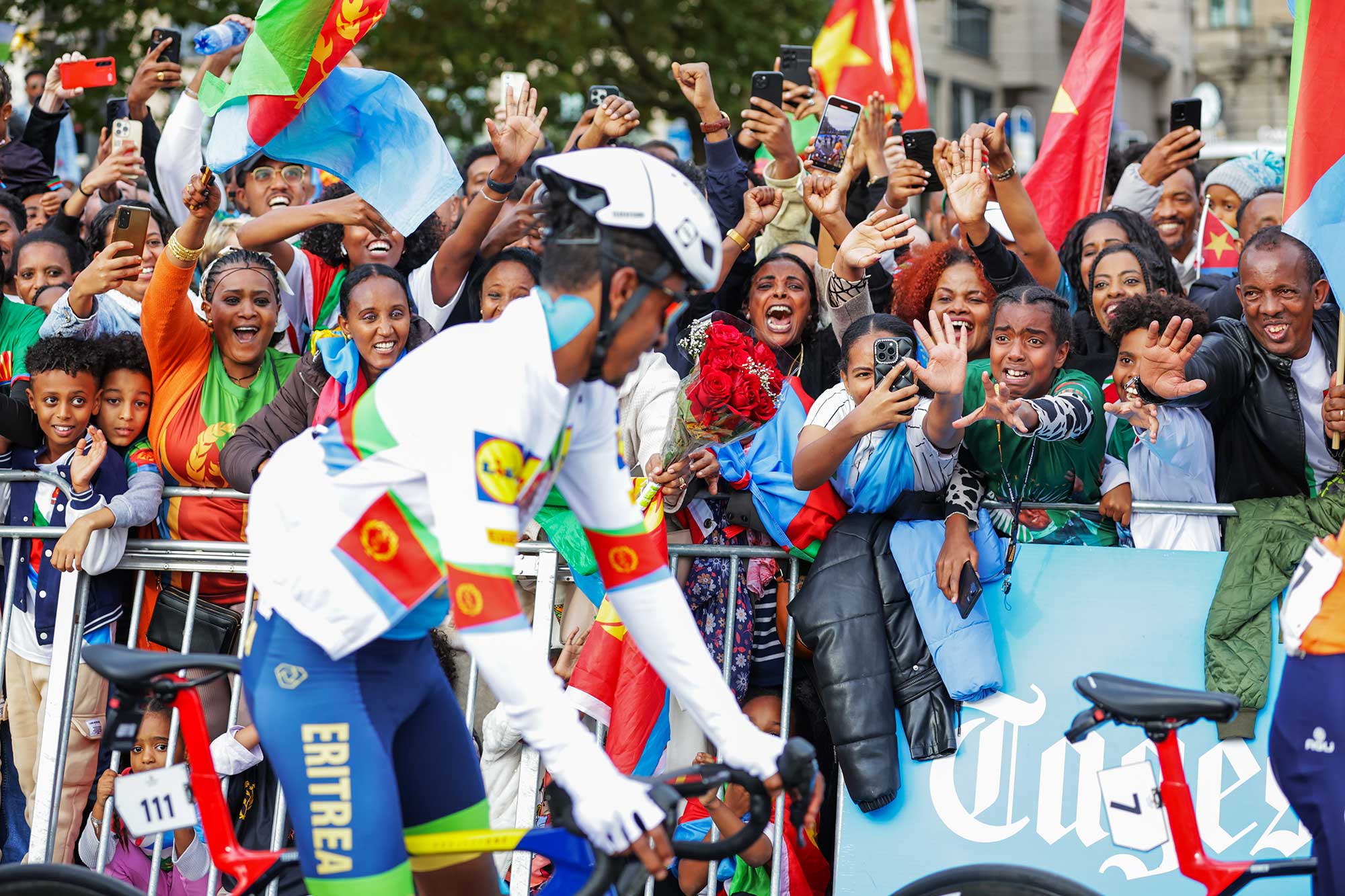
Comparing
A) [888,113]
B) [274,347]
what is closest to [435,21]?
[888,113]

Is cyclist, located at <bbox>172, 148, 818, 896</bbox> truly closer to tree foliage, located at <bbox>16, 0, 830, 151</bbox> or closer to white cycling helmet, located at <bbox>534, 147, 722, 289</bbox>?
white cycling helmet, located at <bbox>534, 147, 722, 289</bbox>

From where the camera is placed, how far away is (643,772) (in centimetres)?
553

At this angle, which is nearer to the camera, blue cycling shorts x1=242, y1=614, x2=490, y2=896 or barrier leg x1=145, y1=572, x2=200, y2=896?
blue cycling shorts x1=242, y1=614, x2=490, y2=896

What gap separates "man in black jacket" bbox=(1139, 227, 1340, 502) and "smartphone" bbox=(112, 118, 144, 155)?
5.05 m

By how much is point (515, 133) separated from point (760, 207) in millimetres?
1113

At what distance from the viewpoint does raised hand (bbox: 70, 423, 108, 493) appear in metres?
5.75

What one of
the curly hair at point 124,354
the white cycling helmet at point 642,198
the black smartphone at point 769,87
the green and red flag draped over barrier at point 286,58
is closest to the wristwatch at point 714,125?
the black smartphone at point 769,87

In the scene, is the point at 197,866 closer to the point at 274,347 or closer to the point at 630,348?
the point at 274,347

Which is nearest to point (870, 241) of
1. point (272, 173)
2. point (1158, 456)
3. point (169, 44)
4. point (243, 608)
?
point (1158, 456)

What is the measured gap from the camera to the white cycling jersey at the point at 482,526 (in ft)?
10.2

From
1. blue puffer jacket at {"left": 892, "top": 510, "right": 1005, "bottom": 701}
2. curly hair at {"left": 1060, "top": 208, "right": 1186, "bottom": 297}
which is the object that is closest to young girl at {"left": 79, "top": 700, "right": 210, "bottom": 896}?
blue puffer jacket at {"left": 892, "top": 510, "right": 1005, "bottom": 701}

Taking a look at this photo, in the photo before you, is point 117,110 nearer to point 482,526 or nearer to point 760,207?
point 760,207

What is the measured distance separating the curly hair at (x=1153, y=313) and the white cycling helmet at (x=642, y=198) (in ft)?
9.15

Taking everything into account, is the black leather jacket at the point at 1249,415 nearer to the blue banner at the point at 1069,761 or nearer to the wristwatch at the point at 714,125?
the blue banner at the point at 1069,761
